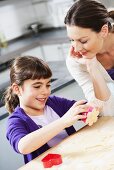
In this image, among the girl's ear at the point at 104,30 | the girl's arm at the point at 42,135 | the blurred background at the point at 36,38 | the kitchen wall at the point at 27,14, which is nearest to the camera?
the girl's arm at the point at 42,135

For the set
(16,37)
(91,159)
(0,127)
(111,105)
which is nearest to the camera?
(91,159)

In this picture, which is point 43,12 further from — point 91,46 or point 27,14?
point 91,46

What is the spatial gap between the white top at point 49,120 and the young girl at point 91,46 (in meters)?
0.23

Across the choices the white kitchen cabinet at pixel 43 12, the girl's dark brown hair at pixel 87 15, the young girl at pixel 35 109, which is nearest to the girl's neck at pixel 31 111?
the young girl at pixel 35 109

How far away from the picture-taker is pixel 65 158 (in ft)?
4.03

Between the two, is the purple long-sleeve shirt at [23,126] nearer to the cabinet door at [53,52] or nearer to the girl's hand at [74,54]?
the girl's hand at [74,54]

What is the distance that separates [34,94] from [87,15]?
48 centimetres

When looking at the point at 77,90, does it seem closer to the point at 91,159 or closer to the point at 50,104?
the point at 50,104

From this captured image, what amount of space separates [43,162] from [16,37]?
2855mm

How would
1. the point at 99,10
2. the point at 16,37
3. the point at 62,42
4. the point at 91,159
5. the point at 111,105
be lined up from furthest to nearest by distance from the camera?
the point at 16,37
the point at 62,42
the point at 111,105
the point at 99,10
the point at 91,159

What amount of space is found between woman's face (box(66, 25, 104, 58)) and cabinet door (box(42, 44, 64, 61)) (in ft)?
5.64

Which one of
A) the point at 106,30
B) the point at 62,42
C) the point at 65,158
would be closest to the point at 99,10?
the point at 106,30

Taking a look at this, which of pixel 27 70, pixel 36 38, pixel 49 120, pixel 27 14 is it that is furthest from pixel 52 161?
pixel 27 14

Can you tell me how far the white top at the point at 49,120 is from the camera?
1.54 meters
